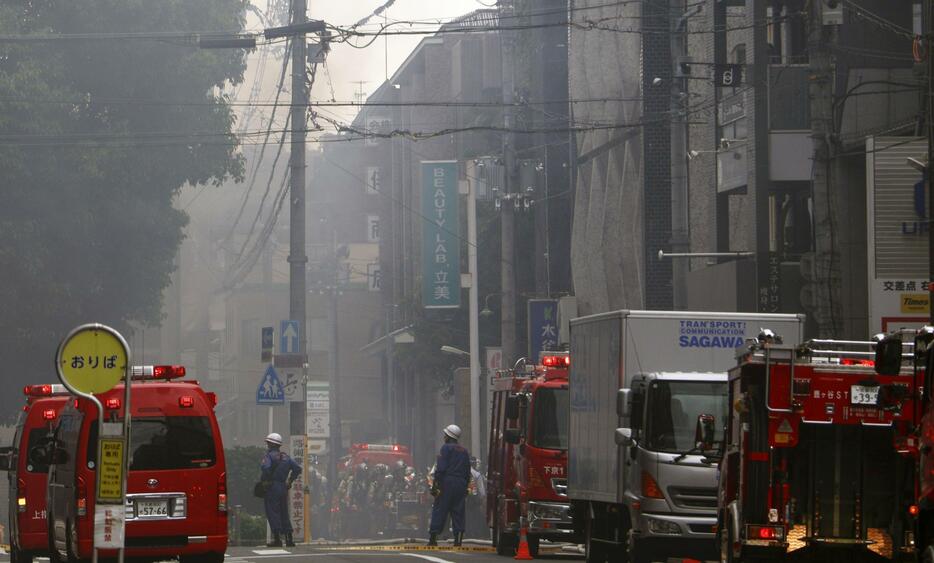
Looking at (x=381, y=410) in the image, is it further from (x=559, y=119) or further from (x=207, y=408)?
(x=207, y=408)

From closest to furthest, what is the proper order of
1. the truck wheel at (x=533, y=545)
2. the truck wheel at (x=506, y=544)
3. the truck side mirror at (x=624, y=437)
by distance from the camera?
the truck side mirror at (x=624, y=437)
the truck wheel at (x=533, y=545)
the truck wheel at (x=506, y=544)

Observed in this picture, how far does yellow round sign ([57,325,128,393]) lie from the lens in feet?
46.0

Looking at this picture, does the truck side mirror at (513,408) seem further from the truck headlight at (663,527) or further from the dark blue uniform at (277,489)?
the truck headlight at (663,527)

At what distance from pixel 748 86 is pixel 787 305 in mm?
3996

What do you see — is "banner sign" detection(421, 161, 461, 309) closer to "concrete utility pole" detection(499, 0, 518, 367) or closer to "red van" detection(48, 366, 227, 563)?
"concrete utility pole" detection(499, 0, 518, 367)

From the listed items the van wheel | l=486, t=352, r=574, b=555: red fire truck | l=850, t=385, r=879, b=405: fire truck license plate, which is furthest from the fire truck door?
the van wheel

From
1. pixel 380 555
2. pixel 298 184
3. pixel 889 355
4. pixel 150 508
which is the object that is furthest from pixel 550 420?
pixel 889 355

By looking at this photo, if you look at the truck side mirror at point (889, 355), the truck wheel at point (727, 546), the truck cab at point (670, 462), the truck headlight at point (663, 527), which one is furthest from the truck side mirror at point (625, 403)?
the truck side mirror at point (889, 355)

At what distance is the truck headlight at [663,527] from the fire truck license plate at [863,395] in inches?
164

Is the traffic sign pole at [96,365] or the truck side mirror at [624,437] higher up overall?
the traffic sign pole at [96,365]

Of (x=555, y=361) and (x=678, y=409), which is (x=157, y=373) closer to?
(x=678, y=409)

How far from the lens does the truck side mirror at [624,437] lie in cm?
1802

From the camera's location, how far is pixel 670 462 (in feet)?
58.6

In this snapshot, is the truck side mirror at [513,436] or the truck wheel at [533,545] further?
the truck wheel at [533,545]
